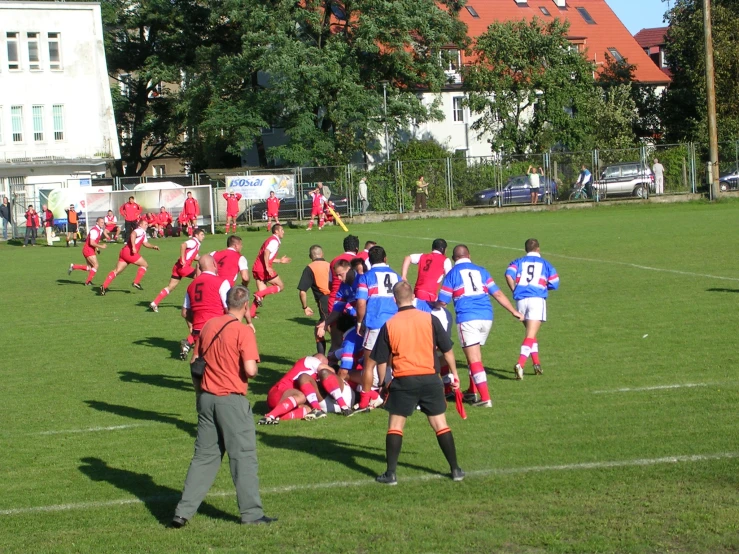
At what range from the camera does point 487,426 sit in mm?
9719

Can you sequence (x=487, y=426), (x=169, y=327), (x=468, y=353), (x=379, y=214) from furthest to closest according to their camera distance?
(x=379, y=214), (x=169, y=327), (x=468, y=353), (x=487, y=426)

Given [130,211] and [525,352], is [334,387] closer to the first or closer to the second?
[525,352]

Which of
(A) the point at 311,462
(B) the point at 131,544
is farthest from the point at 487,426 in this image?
(B) the point at 131,544

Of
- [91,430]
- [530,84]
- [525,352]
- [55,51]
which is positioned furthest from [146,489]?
[530,84]

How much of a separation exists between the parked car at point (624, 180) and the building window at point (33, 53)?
32.8 m

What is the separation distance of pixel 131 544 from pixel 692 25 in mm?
59721

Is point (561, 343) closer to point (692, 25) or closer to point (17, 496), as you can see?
point (17, 496)

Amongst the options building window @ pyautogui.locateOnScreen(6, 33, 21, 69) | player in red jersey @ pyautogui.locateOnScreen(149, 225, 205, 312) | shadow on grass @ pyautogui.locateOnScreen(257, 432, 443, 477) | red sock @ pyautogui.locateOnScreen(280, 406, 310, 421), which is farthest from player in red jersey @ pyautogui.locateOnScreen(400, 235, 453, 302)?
building window @ pyautogui.locateOnScreen(6, 33, 21, 69)

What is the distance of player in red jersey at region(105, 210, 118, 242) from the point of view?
133ft

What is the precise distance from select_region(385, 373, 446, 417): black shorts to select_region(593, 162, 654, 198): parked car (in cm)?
4116

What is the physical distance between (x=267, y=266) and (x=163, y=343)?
297cm

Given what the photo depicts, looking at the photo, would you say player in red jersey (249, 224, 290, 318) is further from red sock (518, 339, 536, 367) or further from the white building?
the white building

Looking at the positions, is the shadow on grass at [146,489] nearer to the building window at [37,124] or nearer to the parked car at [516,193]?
→ the parked car at [516,193]

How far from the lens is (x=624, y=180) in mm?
47219
